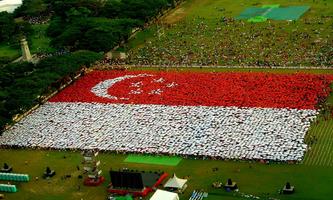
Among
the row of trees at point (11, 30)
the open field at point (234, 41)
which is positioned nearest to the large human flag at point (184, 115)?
the open field at point (234, 41)

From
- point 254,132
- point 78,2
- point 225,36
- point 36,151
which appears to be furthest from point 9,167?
point 78,2

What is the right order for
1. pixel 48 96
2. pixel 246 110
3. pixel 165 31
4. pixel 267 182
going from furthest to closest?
pixel 165 31
pixel 48 96
pixel 246 110
pixel 267 182

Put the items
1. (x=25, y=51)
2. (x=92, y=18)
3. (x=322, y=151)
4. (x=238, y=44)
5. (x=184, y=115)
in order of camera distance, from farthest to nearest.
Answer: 1. (x=92, y=18)
2. (x=238, y=44)
3. (x=25, y=51)
4. (x=184, y=115)
5. (x=322, y=151)

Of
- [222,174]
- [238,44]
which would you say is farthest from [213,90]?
[222,174]

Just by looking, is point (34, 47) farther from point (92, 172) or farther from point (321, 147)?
point (321, 147)

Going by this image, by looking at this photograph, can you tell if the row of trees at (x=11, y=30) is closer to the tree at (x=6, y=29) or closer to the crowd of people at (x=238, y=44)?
the tree at (x=6, y=29)

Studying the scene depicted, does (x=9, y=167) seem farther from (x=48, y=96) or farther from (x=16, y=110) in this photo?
(x=48, y=96)

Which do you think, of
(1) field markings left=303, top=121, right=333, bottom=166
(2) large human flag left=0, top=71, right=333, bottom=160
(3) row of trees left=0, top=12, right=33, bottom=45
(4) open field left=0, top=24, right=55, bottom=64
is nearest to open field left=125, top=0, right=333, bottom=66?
(2) large human flag left=0, top=71, right=333, bottom=160
